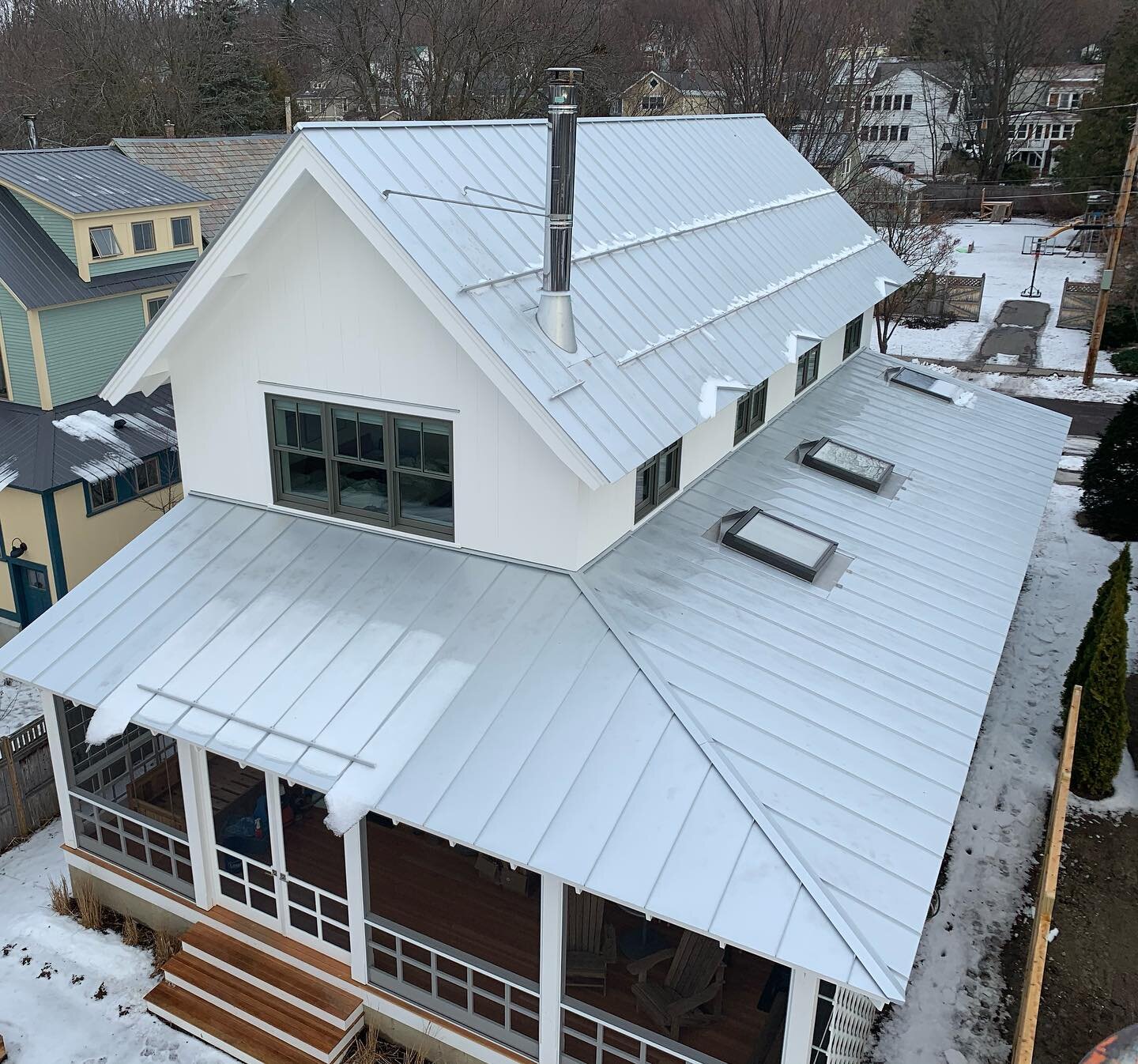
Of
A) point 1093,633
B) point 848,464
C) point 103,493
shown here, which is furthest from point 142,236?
point 1093,633

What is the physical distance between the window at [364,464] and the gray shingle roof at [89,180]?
11875 mm

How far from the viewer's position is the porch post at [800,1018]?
8047 millimetres

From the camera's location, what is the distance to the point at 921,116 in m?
74.5

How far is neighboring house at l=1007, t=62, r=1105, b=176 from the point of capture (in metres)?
70.4

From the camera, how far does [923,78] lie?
71.9 meters

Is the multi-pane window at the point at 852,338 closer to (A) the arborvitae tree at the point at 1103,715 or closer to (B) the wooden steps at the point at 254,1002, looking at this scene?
(A) the arborvitae tree at the point at 1103,715

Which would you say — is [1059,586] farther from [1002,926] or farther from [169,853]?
[169,853]

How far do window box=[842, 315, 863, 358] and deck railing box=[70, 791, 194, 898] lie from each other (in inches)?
578

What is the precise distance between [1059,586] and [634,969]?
14.0 metres

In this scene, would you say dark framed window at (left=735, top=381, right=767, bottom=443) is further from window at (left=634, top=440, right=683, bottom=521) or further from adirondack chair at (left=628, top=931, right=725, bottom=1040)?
adirondack chair at (left=628, top=931, right=725, bottom=1040)

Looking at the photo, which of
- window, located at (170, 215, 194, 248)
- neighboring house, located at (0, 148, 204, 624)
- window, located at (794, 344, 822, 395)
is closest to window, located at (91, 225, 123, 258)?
neighboring house, located at (0, 148, 204, 624)

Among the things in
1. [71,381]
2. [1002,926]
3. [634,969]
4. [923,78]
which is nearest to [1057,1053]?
[1002,926]

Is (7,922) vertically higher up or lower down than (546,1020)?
lower down

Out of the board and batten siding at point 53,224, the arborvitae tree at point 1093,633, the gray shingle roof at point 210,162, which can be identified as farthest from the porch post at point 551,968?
the gray shingle roof at point 210,162
